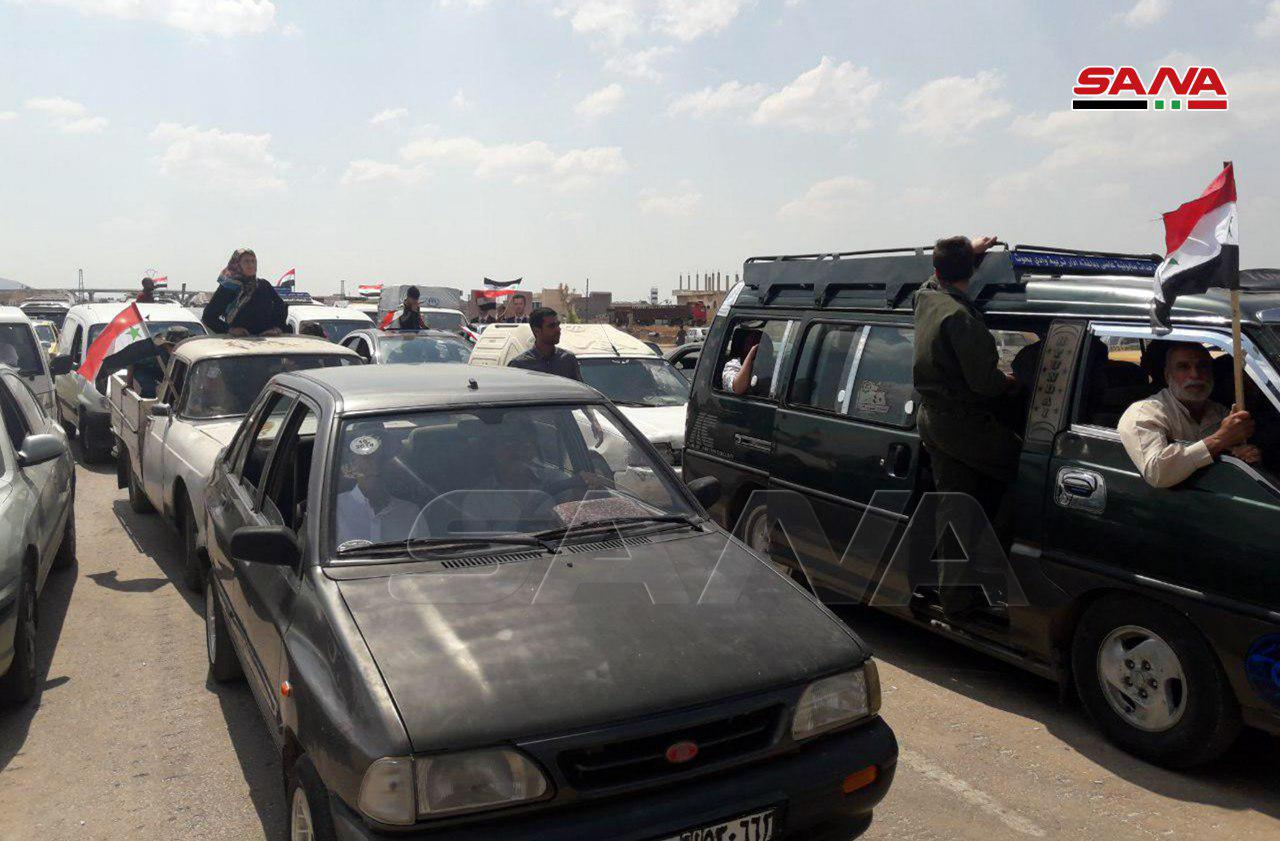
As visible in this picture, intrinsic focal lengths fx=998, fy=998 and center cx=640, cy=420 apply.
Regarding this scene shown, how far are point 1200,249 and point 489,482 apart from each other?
289 centimetres

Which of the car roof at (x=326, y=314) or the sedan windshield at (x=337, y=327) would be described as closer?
the sedan windshield at (x=337, y=327)

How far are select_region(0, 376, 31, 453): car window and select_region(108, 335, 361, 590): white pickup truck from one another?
0.91 meters

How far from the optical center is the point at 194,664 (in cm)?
522

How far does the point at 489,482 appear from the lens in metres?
3.61

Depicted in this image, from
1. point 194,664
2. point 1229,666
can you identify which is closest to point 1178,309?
point 1229,666

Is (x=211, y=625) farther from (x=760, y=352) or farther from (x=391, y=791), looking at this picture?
(x=760, y=352)

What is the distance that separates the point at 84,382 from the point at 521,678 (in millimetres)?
11227

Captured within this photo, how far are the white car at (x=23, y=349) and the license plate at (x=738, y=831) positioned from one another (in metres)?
10.3

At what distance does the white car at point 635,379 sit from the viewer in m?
8.34

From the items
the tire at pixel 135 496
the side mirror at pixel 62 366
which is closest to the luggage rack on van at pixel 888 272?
the tire at pixel 135 496

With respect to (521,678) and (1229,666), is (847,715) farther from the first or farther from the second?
(1229,666)

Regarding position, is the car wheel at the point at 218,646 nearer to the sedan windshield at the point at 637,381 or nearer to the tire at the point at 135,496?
the tire at the point at 135,496

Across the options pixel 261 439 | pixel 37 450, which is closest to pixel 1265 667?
pixel 261 439

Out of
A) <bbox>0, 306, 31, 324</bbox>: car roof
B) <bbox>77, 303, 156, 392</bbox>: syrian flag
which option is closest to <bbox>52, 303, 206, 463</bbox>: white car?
<bbox>77, 303, 156, 392</bbox>: syrian flag
